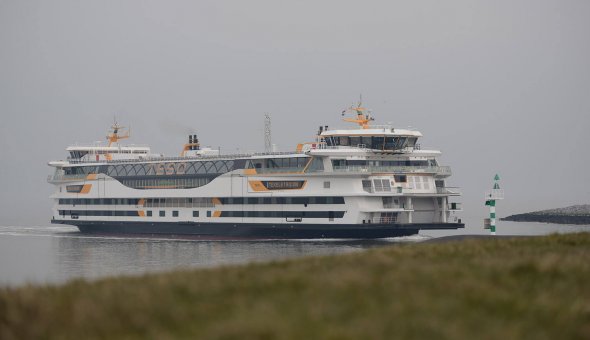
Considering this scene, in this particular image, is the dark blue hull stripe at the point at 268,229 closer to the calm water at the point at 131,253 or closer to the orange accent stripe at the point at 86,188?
the calm water at the point at 131,253

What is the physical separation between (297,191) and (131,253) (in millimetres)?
11317

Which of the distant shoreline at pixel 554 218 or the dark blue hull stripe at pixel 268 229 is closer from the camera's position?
the dark blue hull stripe at pixel 268 229

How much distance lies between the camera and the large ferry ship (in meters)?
54.5

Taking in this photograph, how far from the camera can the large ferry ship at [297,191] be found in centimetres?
5447

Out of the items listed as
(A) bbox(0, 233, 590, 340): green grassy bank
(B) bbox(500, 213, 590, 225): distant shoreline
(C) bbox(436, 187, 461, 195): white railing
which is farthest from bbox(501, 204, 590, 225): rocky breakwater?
(A) bbox(0, 233, 590, 340): green grassy bank

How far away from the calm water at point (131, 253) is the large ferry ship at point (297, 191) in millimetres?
1134

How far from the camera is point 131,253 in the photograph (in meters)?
53.9

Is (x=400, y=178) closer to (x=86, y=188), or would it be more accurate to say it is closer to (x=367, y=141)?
(x=367, y=141)

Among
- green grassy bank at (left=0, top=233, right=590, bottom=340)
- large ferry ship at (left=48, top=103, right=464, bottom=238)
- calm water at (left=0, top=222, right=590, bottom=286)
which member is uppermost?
large ferry ship at (left=48, top=103, right=464, bottom=238)

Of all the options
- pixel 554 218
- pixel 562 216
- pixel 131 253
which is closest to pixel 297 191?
pixel 131 253

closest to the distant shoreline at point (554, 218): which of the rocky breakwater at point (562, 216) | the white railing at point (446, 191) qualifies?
the rocky breakwater at point (562, 216)

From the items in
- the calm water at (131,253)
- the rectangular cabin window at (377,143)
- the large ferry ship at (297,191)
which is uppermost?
the rectangular cabin window at (377,143)

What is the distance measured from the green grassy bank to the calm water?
25418 millimetres

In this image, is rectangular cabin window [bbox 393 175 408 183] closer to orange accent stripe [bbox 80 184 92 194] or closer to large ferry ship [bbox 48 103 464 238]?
large ferry ship [bbox 48 103 464 238]
